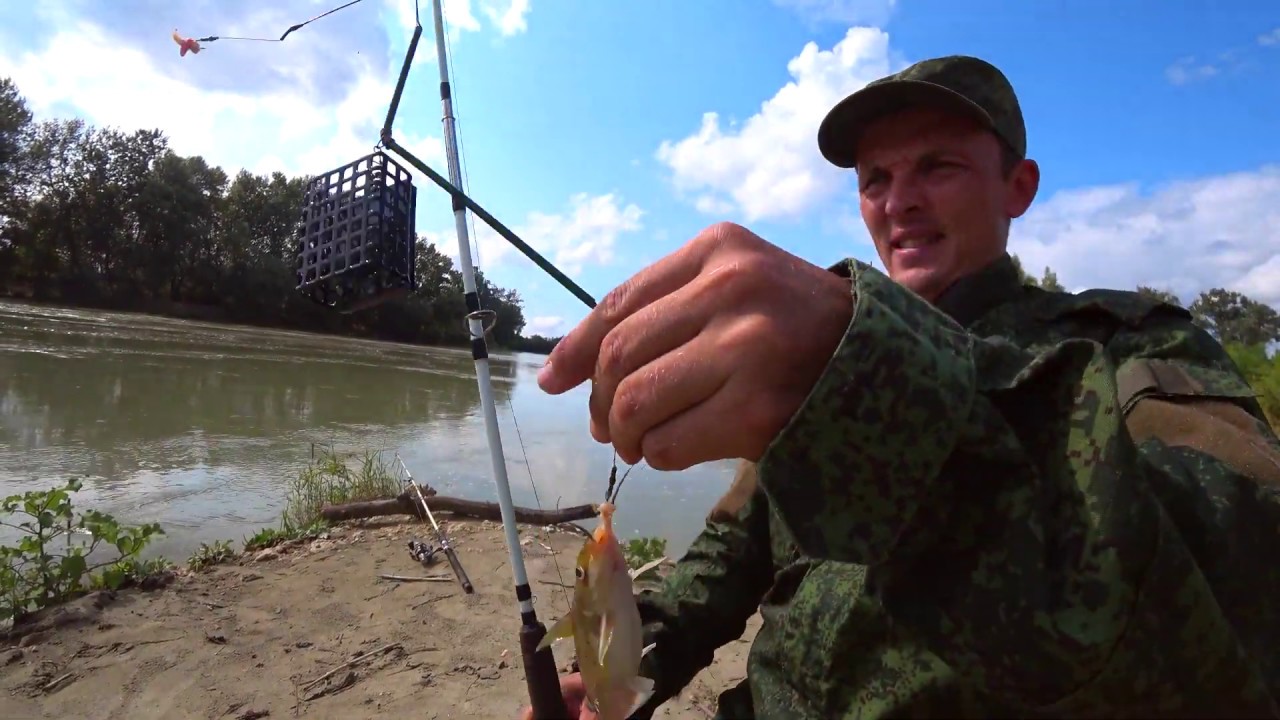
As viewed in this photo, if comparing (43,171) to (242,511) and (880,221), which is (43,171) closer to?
(242,511)

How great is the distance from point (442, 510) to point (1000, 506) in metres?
7.41

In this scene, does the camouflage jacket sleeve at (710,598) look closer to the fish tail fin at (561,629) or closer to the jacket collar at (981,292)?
the fish tail fin at (561,629)

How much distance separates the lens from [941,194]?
7.84 ft

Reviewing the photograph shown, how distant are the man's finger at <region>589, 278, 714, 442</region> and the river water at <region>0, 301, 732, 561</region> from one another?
3.03 metres

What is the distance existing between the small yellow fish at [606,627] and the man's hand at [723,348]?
25.2 inches

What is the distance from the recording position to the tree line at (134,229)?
41031mm

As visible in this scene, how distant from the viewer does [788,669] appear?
1.67 m

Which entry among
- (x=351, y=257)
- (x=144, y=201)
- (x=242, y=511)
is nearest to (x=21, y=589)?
(x=242, y=511)

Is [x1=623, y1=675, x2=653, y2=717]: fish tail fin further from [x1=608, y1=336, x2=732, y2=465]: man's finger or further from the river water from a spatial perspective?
the river water

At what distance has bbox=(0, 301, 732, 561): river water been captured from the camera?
26.9 feet

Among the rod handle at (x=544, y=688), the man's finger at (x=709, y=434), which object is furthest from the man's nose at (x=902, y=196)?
the rod handle at (x=544, y=688)

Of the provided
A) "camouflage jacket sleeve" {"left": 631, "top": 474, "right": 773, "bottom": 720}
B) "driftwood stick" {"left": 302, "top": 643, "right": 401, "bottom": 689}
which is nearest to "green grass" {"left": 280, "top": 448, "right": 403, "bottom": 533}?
"driftwood stick" {"left": 302, "top": 643, "right": 401, "bottom": 689}

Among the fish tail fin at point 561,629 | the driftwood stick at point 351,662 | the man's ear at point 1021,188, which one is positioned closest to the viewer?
the fish tail fin at point 561,629

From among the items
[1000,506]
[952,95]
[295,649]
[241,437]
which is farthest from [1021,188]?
[241,437]
